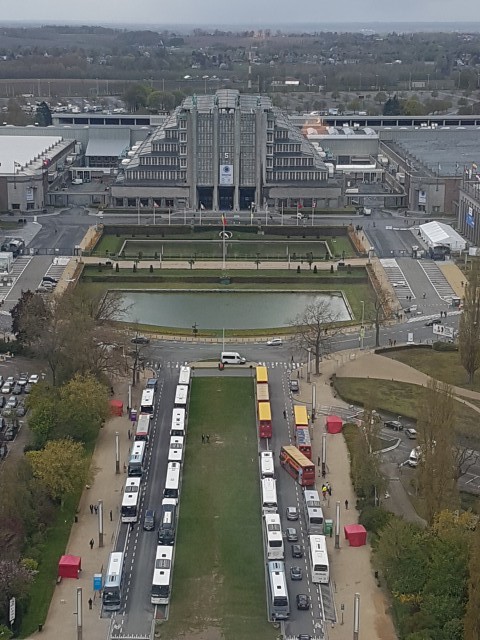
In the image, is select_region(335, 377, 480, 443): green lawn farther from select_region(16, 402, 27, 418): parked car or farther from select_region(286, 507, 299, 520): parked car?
select_region(16, 402, 27, 418): parked car

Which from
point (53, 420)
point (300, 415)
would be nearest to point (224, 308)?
point (300, 415)

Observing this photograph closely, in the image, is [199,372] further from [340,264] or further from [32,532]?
[340,264]

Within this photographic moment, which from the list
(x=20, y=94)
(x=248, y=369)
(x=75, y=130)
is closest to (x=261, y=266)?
(x=248, y=369)

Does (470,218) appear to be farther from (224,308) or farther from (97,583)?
(97,583)

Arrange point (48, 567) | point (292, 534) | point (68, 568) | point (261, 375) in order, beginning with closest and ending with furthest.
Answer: point (68, 568) < point (48, 567) < point (292, 534) < point (261, 375)

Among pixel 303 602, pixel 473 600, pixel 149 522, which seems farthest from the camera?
pixel 149 522

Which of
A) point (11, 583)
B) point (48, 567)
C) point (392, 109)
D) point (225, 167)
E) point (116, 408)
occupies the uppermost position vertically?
point (392, 109)
